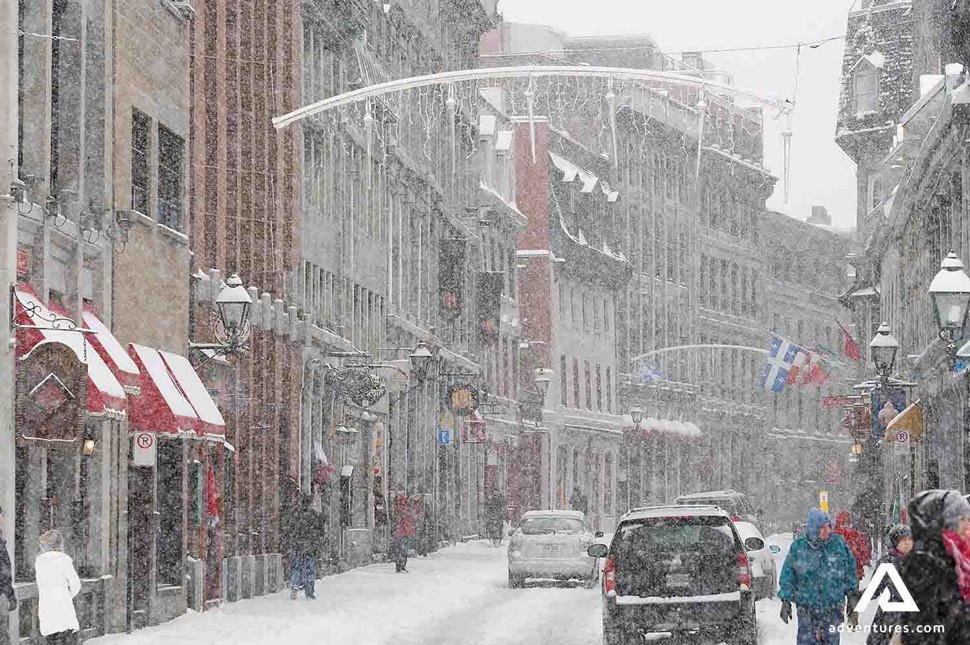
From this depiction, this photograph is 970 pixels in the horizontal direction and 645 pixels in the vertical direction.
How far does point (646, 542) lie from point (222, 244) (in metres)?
13.9

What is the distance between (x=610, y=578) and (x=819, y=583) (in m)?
4.67

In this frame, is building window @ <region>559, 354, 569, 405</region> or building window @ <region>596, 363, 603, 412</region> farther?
building window @ <region>596, 363, 603, 412</region>

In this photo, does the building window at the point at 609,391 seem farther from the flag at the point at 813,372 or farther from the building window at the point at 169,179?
the building window at the point at 169,179

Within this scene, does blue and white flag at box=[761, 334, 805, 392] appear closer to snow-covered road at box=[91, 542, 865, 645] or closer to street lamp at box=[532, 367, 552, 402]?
street lamp at box=[532, 367, 552, 402]

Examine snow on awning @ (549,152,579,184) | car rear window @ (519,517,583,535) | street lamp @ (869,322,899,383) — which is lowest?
car rear window @ (519,517,583,535)

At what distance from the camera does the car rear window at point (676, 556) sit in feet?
65.7

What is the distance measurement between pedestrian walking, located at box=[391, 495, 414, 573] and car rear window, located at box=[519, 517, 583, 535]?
13.7 ft

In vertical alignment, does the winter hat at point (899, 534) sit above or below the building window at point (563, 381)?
below

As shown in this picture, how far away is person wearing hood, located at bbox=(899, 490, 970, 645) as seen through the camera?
7.84 meters

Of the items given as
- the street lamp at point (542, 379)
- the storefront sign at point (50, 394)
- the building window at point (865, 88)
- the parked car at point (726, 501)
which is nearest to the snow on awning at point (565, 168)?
the street lamp at point (542, 379)

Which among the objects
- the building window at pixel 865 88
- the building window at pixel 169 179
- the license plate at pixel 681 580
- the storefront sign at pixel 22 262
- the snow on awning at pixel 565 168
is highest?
the building window at pixel 865 88

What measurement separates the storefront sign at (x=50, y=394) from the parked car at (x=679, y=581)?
19.4 feet

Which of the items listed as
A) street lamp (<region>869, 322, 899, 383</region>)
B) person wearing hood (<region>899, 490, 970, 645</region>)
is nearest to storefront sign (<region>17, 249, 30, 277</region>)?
street lamp (<region>869, 322, 899, 383</region>)

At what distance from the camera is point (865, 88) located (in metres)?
69.1
